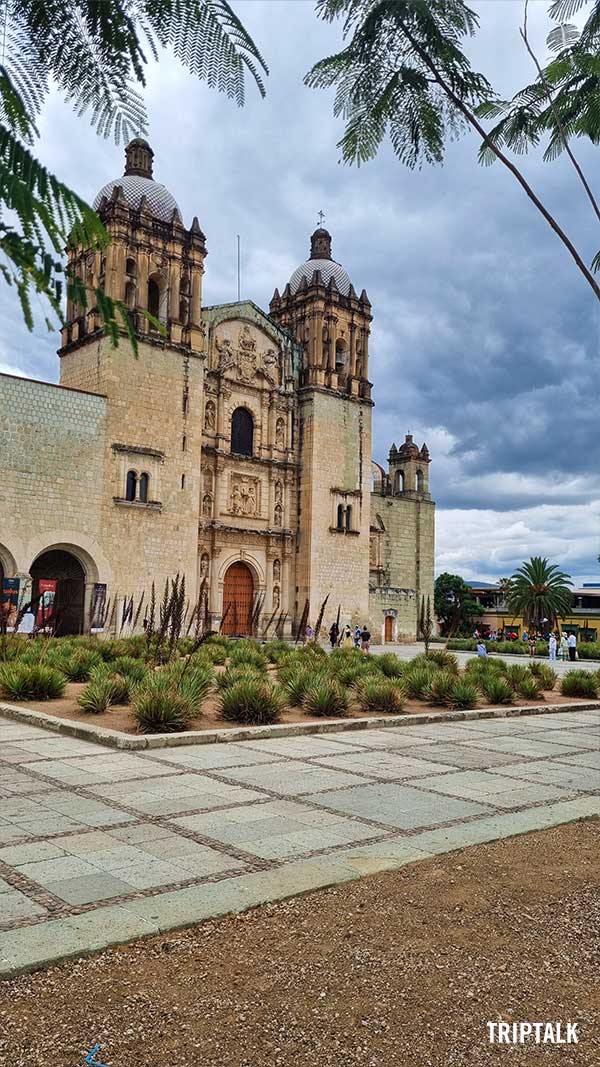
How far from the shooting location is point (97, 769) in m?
7.53

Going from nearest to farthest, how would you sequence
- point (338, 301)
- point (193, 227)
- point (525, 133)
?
1. point (525, 133)
2. point (193, 227)
3. point (338, 301)

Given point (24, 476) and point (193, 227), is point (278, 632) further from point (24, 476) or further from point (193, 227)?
point (193, 227)

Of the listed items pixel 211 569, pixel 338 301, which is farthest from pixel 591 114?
pixel 338 301

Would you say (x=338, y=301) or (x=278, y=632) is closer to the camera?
(x=278, y=632)

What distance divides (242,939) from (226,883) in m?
0.76

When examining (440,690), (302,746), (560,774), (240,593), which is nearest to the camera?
(560,774)

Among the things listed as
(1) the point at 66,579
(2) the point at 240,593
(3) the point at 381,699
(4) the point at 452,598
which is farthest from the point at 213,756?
(4) the point at 452,598

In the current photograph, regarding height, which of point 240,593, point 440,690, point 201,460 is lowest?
point 440,690

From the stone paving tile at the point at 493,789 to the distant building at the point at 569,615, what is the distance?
1854 inches

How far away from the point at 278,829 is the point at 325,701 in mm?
6293

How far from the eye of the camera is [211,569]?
35781mm

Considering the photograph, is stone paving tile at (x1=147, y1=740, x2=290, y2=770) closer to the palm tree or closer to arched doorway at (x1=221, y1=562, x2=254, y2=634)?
arched doorway at (x1=221, y1=562, x2=254, y2=634)

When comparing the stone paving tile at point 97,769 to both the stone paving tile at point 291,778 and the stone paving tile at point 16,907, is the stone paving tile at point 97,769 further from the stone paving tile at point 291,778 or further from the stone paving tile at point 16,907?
the stone paving tile at point 16,907
